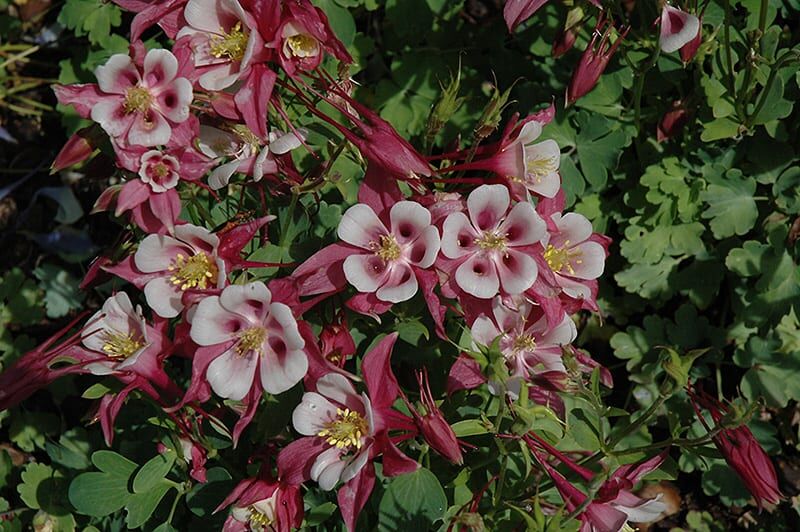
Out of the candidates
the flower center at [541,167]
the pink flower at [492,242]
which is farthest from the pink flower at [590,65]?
the pink flower at [492,242]

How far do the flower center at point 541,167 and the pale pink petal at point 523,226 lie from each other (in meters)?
0.14

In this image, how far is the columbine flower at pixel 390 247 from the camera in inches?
64.1

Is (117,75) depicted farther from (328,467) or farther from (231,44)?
(328,467)

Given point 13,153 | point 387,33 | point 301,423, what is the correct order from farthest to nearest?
point 13,153 → point 387,33 → point 301,423

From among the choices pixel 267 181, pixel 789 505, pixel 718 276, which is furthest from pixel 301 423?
pixel 789 505

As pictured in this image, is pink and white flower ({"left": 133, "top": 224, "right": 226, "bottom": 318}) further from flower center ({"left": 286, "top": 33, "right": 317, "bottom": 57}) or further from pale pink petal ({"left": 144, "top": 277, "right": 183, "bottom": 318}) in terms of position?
flower center ({"left": 286, "top": 33, "right": 317, "bottom": 57})

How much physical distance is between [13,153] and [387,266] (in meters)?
2.28

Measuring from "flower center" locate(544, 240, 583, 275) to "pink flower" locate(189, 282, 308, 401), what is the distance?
0.57m

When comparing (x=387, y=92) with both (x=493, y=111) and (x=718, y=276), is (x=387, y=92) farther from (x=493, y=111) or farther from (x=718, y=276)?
(x=718, y=276)

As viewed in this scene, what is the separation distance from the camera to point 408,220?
1667 mm

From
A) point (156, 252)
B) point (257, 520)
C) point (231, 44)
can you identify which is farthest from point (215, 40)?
point (257, 520)

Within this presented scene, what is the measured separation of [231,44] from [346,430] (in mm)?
830

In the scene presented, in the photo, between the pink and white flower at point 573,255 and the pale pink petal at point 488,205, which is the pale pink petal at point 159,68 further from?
the pink and white flower at point 573,255

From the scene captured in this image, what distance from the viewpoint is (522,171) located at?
5.59 ft
